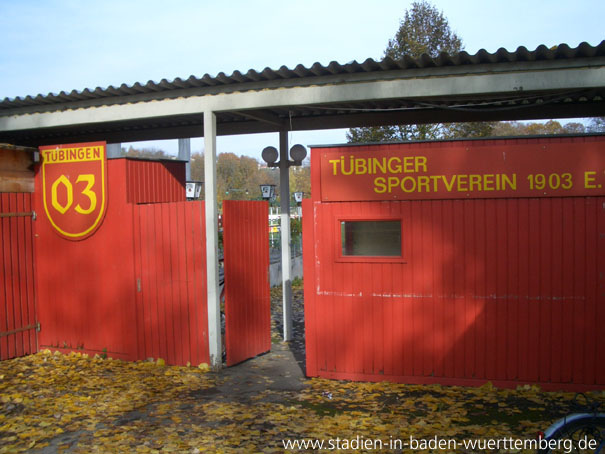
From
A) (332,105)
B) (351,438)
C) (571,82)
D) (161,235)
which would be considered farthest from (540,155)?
(161,235)

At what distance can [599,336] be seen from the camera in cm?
621

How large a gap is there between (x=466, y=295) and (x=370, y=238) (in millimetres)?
1357

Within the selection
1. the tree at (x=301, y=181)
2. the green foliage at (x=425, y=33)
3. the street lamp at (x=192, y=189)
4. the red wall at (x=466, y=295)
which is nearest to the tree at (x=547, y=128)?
the green foliage at (x=425, y=33)

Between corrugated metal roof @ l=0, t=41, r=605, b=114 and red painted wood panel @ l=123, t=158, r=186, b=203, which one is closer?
corrugated metal roof @ l=0, t=41, r=605, b=114

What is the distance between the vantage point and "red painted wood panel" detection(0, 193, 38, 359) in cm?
830

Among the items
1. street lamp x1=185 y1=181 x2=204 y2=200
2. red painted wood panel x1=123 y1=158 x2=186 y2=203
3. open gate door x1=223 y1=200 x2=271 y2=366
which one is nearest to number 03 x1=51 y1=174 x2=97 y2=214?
red painted wood panel x1=123 y1=158 x2=186 y2=203

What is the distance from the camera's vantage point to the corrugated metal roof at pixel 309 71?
591 cm

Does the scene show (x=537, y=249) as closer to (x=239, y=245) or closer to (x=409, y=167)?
(x=409, y=167)

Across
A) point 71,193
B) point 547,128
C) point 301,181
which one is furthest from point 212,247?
point 301,181

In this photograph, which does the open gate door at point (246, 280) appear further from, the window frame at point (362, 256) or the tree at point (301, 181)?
the tree at point (301, 181)

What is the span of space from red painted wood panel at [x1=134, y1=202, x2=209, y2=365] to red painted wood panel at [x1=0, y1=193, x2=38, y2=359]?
6.55ft

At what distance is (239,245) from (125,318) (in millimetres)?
2033

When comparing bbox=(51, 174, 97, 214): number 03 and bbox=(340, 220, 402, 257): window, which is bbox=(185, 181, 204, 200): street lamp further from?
bbox=(340, 220, 402, 257): window

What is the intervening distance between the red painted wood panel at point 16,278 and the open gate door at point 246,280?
3384mm
